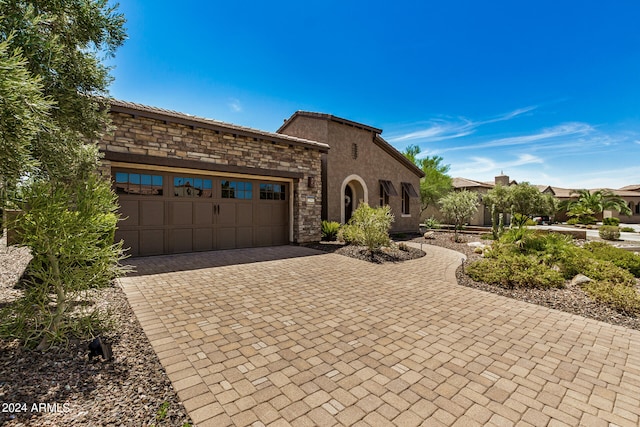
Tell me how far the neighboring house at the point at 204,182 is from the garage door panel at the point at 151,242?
0.03 m

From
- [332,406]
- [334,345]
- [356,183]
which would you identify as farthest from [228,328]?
[356,183]

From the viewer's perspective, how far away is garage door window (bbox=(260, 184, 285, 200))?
35.5 ft

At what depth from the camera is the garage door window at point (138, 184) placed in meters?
7.95

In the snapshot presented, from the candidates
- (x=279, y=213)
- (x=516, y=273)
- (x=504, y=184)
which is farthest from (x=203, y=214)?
(x=504, y=184)

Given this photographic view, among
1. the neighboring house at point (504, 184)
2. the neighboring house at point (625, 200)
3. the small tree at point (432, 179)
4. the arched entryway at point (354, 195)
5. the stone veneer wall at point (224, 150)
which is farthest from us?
the neighboring house at point (625, 200)

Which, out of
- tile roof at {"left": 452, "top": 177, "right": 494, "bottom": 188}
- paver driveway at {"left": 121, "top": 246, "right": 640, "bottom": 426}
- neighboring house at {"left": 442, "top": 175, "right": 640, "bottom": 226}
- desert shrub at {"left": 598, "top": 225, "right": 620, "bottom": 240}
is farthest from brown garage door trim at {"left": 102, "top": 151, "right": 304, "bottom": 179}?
tile roof at {"left": 452, "top": 177, "right": 494, "bottom": 188}

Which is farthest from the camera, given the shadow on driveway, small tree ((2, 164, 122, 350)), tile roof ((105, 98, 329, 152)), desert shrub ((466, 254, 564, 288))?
tile roof ((105, 98, 329, 152))

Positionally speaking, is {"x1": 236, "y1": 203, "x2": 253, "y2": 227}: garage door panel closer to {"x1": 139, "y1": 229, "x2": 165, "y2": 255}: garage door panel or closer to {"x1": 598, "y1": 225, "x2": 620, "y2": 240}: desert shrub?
{"x1": 139, "y1": 229, "x2": 165, "y2": 255}: garage door panel

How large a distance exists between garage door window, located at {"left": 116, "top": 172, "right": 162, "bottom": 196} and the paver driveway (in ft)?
10.7

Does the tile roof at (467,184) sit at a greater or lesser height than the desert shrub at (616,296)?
greater

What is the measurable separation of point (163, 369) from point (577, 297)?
291 inches

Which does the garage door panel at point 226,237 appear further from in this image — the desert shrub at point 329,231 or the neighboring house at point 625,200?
the neighboring house at point 625,200

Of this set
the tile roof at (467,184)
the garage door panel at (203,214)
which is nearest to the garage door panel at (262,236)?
the garage door panel at (203,214)

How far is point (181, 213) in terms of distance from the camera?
349 inches
